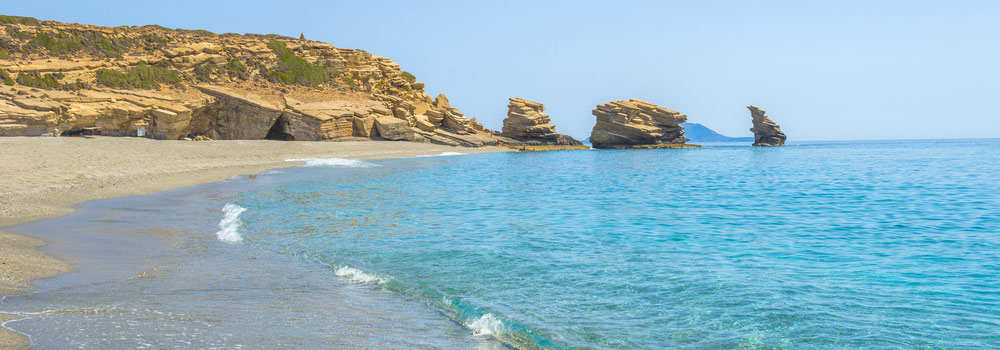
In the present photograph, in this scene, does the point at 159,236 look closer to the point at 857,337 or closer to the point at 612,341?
the point at 612,341

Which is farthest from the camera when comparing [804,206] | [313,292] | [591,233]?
[804,206]

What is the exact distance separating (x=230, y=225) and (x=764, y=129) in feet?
310

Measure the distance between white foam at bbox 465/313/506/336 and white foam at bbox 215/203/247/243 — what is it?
265 inches

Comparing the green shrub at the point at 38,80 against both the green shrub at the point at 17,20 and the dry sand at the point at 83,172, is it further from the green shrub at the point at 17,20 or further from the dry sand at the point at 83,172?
the dry sand at the point at 83,172

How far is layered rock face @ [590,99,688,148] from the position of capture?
265ft

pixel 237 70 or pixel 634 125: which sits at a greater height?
pixel 237 70

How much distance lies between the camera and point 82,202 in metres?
16.4

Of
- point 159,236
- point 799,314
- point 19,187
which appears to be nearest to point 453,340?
Result: point 799,314

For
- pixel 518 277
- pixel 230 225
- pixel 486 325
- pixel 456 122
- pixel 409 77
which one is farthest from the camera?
pixel 409 77

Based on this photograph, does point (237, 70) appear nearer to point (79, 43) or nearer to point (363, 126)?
point (79, 43)

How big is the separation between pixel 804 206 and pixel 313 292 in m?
14.5

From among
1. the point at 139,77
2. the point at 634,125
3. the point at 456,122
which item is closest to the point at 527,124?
the point at 456,122

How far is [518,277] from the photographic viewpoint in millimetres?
8859

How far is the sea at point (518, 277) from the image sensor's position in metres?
6.05
